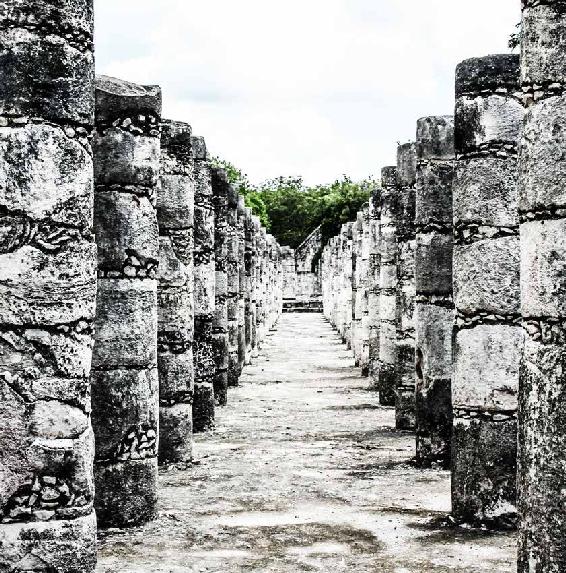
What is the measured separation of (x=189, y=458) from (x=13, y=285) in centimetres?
457

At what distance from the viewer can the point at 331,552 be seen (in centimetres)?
606

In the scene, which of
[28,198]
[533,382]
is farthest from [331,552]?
[28,198]

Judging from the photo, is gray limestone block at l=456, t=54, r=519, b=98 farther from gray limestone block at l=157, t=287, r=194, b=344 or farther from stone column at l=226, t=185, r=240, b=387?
stone column at l=226, t=185, r=240, b=387

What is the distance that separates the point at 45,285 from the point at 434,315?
4.66 m

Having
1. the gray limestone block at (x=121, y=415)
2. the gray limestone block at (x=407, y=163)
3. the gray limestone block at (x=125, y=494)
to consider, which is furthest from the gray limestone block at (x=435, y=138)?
the gray limestone block at (x=125, y=494)

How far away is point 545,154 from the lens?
13.8 feet

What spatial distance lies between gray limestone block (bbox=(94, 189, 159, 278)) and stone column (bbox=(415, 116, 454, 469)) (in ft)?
9.89

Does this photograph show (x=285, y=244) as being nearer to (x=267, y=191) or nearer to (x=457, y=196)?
(x=267, y=191)

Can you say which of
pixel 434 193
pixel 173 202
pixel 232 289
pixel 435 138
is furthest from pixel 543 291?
pixel 232 289

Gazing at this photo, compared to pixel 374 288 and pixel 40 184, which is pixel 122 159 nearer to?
pixel 40 184

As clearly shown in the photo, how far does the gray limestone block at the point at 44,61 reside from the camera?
4.94m

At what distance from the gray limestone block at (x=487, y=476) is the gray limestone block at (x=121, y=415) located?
86.2 inches

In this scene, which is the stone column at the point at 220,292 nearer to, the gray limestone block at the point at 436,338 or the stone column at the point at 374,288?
the stone column at the point at 374,288

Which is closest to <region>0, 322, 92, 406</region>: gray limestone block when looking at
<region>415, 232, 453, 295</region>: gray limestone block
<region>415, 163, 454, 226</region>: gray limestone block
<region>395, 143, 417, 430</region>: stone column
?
<region>415, 232, 453, 295</region>: gray limestone block
